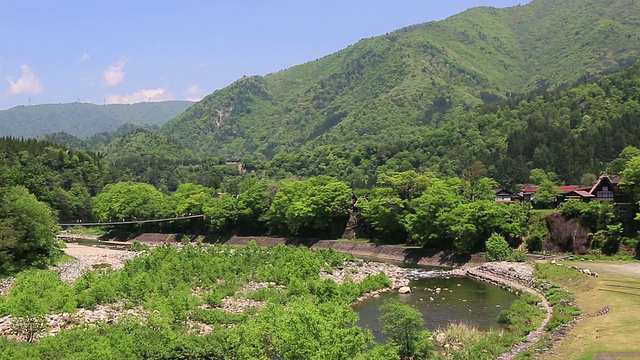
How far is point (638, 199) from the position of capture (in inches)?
2051

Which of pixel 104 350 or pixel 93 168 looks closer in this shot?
pixel 104 350

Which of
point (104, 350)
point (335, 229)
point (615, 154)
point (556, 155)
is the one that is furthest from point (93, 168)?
point (104, 350)

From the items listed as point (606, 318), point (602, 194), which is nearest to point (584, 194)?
point (602, 194)

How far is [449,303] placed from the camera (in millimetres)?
39250

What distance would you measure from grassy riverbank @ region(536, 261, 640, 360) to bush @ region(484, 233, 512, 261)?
28.8 feet

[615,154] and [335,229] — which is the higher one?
[615,154]

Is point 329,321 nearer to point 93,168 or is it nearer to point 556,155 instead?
point 556,155

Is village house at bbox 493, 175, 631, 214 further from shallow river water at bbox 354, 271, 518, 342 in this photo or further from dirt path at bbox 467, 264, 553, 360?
shallow river water at bbox 354, 271, 518, 342

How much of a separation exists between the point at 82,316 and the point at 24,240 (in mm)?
23988

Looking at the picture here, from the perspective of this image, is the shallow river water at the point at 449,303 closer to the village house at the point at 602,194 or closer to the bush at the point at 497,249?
the bush at the point at 497,249

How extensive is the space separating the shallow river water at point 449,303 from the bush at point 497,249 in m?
6.29

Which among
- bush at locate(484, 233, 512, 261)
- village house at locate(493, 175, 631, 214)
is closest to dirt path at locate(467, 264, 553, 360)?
bush at locate(484, 233, 512, 261)

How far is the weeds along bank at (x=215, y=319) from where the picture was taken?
69.9ft

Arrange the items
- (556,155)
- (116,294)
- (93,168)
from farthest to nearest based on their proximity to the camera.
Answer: (93,168) < (556,155) < (116,294)
